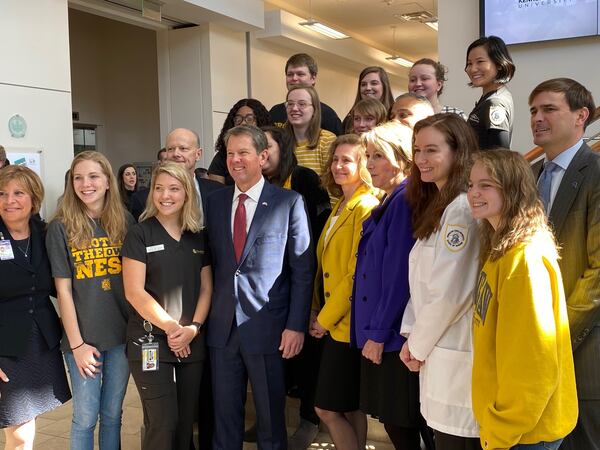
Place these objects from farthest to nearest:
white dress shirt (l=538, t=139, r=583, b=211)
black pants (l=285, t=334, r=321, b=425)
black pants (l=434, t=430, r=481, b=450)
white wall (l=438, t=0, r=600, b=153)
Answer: white wall (l=438, t=0, r=600, b=153)
black pants (l=285, t=334, r=321, b=425)
white dress shirt (l=538, t=139, r=583, b=211)
black pants (l=434, t=430, r=481, b=450)

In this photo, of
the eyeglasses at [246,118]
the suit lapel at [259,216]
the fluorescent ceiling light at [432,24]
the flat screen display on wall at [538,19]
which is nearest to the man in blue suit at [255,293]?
the suit lapel at [259,216]

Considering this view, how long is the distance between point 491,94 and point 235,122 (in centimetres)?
167

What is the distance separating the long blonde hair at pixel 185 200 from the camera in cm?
284

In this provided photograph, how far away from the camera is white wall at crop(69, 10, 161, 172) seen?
33.8 ft

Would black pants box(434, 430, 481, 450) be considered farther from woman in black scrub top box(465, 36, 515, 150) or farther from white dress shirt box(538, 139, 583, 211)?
woman in black scrub top box(465, 36, 515, 150)

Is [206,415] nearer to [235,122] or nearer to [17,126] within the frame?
[235,122]

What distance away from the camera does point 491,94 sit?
11.0 ft

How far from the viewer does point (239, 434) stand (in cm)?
290

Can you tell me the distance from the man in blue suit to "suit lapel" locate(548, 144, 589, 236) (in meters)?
1.14

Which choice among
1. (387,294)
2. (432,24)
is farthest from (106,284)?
(432,24)

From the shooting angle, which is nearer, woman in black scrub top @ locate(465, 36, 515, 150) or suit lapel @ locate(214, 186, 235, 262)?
suit lapel @ locate(214, 186, 235, 262)

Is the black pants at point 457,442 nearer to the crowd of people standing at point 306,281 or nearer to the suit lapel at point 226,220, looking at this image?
the crowd of people standing at point 306,281

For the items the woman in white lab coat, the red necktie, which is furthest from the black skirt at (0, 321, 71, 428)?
the woman in white lab coat

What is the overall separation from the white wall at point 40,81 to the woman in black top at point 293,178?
12.3 feet
